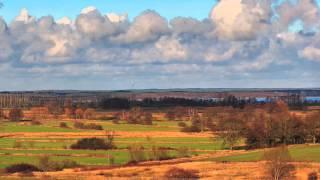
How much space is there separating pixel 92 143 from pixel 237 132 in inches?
1048

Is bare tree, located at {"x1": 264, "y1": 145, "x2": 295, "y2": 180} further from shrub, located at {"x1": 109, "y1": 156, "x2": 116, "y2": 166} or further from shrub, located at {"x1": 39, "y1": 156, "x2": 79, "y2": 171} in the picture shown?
shrub, located at {"x1": 39, "y1": 156, "x2": 79, "y2": 171}

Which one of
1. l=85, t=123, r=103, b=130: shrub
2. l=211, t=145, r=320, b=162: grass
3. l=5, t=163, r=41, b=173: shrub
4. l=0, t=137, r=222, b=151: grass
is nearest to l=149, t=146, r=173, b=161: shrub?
l=0, t=137, r=222, b=151: grass

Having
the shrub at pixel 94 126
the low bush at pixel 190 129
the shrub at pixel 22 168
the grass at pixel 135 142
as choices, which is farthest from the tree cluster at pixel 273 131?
the shrub at pixel 22 168

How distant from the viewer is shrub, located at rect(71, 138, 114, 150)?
97.4 metres

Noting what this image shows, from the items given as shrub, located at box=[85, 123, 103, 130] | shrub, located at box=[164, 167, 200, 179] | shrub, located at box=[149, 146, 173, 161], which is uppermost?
shrub, located at box=[85, 123, 103, 130]

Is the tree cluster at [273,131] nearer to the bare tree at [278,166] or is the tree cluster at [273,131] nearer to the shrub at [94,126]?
the shrub at [94,126]

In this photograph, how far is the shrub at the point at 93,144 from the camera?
97438 millimetres

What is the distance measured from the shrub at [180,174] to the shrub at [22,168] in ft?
58.5

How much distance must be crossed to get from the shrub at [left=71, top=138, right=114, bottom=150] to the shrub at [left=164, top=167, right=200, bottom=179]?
122 feet

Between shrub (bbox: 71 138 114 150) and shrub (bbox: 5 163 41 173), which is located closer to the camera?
shrub (bbox: 5 163 41 173)

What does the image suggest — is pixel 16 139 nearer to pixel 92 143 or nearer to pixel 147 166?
pixel 92 143

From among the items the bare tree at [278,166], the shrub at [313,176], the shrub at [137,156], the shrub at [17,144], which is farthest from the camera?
the shrub at [17,144]

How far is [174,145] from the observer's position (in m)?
98.3

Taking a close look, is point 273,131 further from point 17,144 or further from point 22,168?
point 22,168
